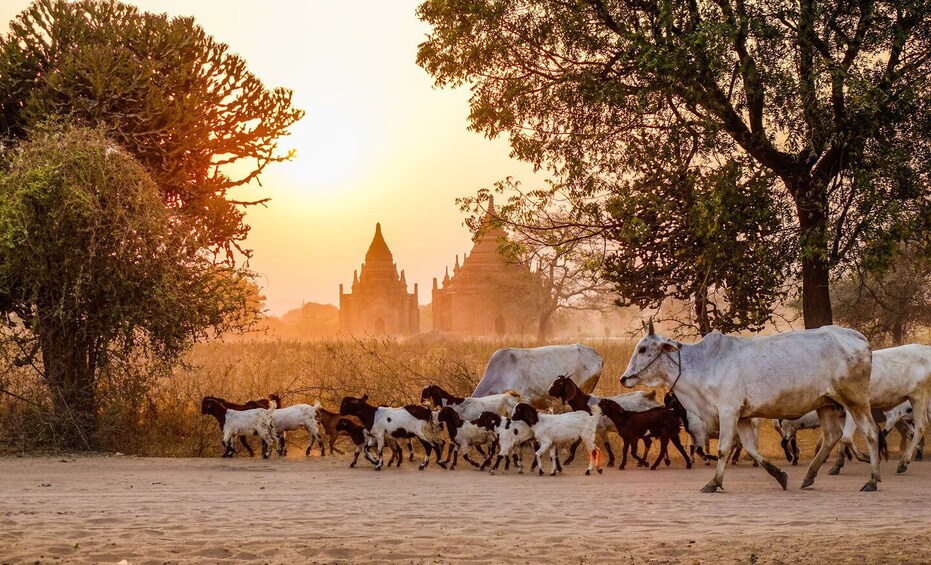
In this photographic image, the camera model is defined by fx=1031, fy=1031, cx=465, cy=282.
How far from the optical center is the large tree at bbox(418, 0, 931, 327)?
56.3ft

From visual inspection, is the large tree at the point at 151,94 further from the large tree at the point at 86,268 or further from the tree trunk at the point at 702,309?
the tree trunk at the point at 702,309

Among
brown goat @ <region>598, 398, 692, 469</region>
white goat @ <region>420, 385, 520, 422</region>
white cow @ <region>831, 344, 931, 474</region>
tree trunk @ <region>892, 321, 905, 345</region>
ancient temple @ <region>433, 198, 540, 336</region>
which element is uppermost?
ancient temple @ <region>433, 198, 540, 336</region>

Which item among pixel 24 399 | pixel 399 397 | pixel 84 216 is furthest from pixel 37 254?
pixel 399 397

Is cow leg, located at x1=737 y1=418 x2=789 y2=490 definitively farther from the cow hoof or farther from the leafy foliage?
the leafy foliage

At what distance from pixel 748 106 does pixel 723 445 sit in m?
8.73

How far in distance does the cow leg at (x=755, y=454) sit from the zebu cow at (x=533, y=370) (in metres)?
5.03

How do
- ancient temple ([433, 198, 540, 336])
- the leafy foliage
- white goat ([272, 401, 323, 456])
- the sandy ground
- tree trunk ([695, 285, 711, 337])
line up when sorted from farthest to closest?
ancient temple ([433, 198, 540, 336]), the leafy foliage, tree trunk ([695, 285, 711, 337]), white goat ([272, 401, 323, 456]), the sandy ground

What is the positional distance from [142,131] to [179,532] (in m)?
13.0

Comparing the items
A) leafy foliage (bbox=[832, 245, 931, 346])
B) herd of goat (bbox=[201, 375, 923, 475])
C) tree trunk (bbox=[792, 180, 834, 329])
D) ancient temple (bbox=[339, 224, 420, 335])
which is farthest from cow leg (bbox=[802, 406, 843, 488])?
ancient temple (bbox=[339, 224, 420, 335])

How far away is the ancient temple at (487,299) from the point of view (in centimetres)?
7350

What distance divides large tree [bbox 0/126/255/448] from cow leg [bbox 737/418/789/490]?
9.68 metres

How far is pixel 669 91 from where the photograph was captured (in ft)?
57.9

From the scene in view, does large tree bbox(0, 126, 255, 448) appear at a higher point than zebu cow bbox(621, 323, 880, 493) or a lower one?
higher

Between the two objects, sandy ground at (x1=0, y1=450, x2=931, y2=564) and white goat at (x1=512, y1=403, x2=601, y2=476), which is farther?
white goat at (x1=512, y1=403, x2=601, y2=476)
